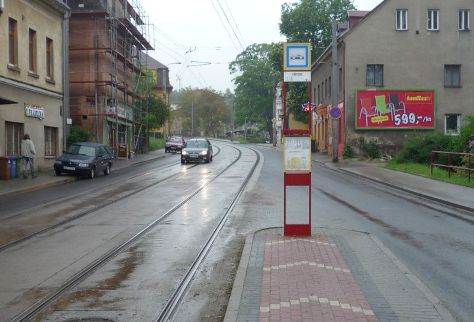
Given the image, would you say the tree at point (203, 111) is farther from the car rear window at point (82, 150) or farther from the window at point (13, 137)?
the window at point (13, 137)

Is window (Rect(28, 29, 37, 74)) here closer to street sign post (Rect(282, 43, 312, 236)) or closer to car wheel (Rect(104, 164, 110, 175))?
car wheel (Rect(104, 164, 110, 175))

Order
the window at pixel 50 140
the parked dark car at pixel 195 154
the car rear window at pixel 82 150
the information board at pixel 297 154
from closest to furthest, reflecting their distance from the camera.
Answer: the information board at pixel 297 154 → the car rear window at pixel 82 150 → the window at pixel 50 140 → the parked dark car at pixel 195 154

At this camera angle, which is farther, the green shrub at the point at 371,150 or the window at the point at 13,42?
the green shrub at the point at 371,150

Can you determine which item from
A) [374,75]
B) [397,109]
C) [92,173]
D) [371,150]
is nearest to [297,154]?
[92,173]

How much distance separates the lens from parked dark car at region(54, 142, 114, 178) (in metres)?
24.9

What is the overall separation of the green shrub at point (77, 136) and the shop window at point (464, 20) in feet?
80.5

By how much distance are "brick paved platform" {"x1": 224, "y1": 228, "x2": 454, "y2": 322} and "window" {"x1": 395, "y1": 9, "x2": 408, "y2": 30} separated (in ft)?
103

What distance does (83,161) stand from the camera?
82.3ft

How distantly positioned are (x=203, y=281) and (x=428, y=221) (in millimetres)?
6991

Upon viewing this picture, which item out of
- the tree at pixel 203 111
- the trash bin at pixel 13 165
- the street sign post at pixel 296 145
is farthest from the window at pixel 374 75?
the tree at pixel 203 111

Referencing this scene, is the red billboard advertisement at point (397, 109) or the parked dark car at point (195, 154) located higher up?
the red billboard advertisement at point (397, 109)

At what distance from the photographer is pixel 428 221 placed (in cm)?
1255

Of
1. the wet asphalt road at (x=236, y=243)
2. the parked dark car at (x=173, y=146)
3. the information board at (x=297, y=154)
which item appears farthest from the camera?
the parked dark car at (x=173, y=146)

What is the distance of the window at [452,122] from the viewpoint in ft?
124
